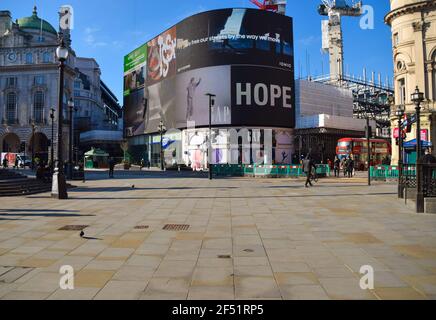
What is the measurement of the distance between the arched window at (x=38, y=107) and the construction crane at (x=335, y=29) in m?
69.2

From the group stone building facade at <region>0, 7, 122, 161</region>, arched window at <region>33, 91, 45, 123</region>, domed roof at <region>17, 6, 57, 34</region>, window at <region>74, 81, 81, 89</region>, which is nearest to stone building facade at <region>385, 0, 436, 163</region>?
stone building facade at <region>0, 7, 122, 161</region>

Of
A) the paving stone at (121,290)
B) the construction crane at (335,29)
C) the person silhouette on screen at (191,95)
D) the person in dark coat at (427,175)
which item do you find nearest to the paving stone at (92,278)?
the paving stone at (121,290)

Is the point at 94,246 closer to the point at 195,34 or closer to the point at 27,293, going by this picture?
the point at 27,293

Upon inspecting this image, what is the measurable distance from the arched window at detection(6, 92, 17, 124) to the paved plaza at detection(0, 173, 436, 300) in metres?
73.5

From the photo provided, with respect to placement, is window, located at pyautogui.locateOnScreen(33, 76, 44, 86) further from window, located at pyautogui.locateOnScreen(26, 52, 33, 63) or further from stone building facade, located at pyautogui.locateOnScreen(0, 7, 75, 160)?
window, located at pyautogui.locateOnScreen(26, 52, 33, 63)

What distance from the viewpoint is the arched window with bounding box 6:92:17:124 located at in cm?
7381

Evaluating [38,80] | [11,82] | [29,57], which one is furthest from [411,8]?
[11,82]

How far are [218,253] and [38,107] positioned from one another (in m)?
78.6

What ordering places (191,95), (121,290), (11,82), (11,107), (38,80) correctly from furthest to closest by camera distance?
(11,107) → (11,82) → (38,80) → (191,95) → (121,290)

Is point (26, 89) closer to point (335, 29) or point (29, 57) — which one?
point (29, 57)

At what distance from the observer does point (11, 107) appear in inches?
2926

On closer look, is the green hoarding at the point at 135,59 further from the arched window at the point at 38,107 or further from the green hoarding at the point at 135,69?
the arched window at the point at 38,107

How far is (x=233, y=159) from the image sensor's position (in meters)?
53.2

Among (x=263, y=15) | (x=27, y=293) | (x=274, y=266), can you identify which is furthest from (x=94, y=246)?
(x=263, y=15)
